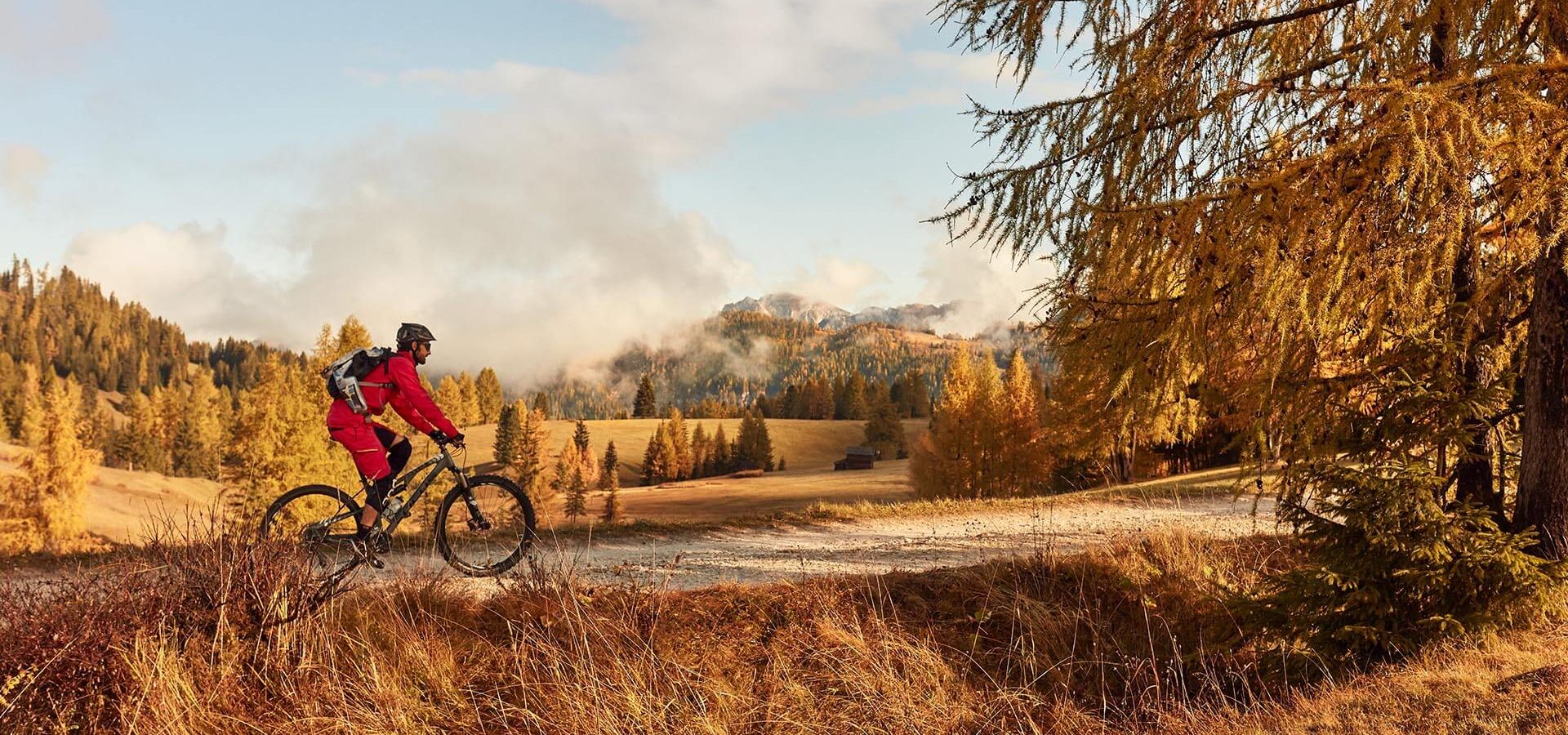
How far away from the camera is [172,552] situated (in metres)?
4.77

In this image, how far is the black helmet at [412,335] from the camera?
251 inches

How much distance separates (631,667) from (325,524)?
8.98ft

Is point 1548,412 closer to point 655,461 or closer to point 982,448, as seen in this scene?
point 982,448

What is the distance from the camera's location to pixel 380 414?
20.9 feet

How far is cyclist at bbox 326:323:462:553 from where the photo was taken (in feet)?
20.4

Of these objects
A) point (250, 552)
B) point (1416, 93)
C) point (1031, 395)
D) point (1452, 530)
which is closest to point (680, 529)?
point (250, 552)

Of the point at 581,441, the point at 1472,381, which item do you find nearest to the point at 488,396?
the point at 581,441

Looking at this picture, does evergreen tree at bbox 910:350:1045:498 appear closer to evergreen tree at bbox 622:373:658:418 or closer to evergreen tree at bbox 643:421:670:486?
evergreen tree at bbox 643:421:670:486

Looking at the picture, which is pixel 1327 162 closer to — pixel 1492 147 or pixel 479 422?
pixel 1492 147

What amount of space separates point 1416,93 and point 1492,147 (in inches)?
18.7

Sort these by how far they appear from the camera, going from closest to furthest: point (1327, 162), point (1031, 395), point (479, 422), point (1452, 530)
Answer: point (1327, 162) → point (1452, 530) → point (1031, 395) → point (479, 422)

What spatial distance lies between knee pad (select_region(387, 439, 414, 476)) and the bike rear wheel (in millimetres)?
393

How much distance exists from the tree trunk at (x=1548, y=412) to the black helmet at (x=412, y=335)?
24.3 ft

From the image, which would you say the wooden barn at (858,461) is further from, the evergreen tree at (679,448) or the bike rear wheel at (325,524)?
the bike rear wheel at (325,524)
